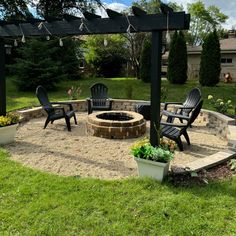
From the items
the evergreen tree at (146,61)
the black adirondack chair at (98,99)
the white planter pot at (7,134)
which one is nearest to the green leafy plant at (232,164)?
the white planter pot at (7,134)

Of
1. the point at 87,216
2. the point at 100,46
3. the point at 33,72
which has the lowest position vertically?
the point at 87,216

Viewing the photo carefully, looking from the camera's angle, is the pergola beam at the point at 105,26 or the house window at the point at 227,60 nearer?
the pergola beam at the point at 105,26

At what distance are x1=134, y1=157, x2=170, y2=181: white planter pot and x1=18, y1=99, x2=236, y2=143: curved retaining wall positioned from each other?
179cm

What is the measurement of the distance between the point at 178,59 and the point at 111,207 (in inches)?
488

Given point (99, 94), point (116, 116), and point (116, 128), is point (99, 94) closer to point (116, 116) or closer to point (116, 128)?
point (116, 116)

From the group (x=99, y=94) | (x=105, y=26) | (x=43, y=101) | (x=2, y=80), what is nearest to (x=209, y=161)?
(x=105, y=26)

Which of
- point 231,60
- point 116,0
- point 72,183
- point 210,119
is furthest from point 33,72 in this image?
point 231,60

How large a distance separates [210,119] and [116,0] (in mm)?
11074

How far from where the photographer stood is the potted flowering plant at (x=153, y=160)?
137 inches

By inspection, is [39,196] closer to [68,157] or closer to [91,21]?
[68,157]

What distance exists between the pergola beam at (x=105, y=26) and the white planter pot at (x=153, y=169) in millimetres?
1647

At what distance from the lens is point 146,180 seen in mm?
3502

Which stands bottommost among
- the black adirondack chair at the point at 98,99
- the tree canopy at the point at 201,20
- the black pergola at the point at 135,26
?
the black adirondack chair at the point at 98,99

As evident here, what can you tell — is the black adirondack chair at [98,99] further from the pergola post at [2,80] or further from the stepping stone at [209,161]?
the stepping stone at [209,161]
